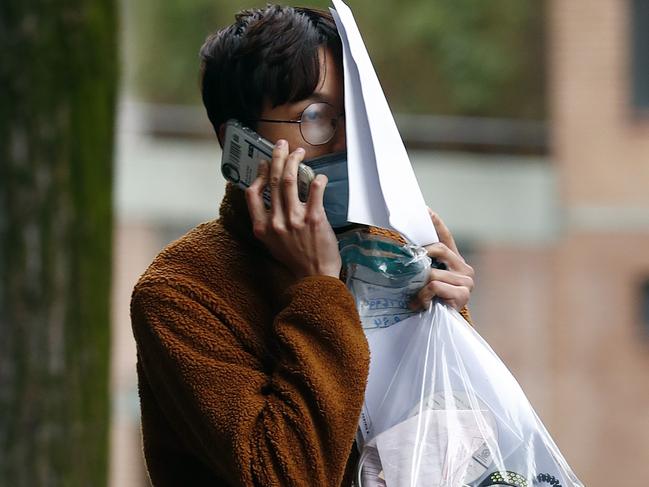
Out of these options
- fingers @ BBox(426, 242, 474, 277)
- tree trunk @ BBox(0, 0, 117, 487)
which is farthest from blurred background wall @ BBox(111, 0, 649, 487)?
fingers @ BBox(426, 242, 474, 277)

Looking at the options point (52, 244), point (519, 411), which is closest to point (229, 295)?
point (519, 411)

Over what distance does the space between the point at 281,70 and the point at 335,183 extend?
7.4 inches

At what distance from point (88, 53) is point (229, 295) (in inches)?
94.0

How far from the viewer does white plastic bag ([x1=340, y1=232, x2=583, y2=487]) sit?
2076mm

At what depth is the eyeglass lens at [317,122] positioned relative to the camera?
2105 mm

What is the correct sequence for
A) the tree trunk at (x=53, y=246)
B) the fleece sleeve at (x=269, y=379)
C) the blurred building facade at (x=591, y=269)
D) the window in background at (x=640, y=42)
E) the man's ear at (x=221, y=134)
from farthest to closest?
the blurred building facade at (x=591, y=269), the window in background at (x=640, y=42), the tree trunk at (x=53, y=246), the man's ear at (x=221, y=134), the fleece sleeve at (x=269, y=379)

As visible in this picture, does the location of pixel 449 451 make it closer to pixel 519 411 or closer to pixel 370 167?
pixel 519 411

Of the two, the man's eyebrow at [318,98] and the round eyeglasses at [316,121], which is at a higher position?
the man's eyebrow at [318,98]

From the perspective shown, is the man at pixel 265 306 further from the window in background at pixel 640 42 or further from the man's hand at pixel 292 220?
the window in background at pixel 640 42

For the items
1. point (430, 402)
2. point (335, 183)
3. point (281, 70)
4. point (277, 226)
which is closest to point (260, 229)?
point (277, 226)

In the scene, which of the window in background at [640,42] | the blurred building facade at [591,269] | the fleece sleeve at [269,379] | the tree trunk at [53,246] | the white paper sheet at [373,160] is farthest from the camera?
the blurred building facade at [591,269]

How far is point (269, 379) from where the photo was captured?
6.61 feet

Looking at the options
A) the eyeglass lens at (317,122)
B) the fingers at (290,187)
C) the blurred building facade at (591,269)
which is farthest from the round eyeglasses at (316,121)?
the blurred building facade at (591,269)

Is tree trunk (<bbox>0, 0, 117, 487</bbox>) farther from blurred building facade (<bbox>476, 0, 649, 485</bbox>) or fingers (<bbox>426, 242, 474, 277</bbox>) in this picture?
blurred building facade (<bbox>476, 0, 649, 485</bbox>)
